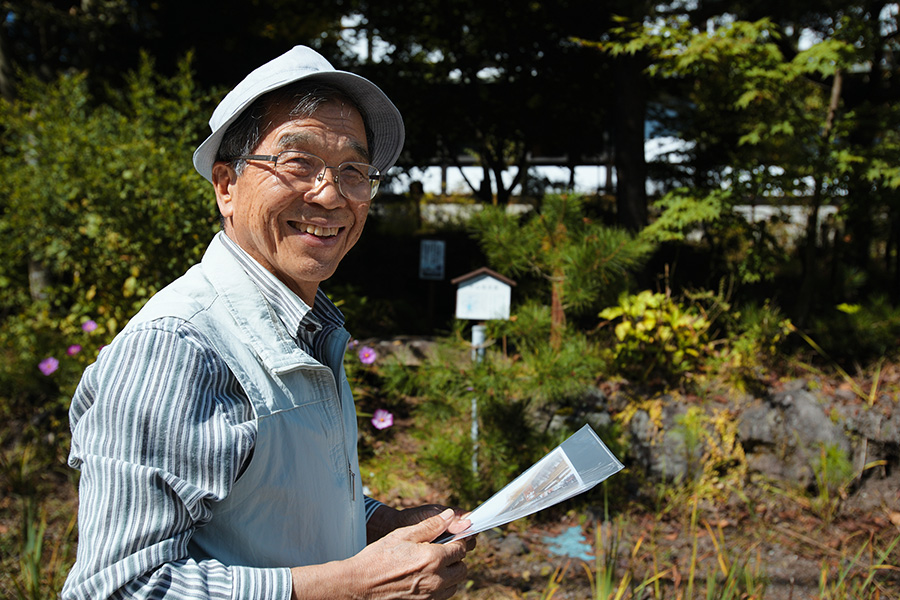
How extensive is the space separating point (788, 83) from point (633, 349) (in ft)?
7.04

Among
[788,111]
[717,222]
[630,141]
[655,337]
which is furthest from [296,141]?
[630,141]

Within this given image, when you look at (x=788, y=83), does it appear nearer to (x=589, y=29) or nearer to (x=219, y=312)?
(x=589, y=29)

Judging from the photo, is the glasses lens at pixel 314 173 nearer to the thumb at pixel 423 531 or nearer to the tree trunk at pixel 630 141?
the thumb at pixel 423 531

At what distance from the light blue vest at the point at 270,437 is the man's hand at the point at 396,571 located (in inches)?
3.9

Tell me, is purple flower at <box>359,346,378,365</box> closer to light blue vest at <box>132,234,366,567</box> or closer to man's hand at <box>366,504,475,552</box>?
man's hand at <box>366,504,475,552</box>

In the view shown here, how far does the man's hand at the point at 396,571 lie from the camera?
95 centimetres

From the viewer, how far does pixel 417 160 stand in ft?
22.5

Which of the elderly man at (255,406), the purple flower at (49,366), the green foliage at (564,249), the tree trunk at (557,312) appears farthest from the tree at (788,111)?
the purple flower at (49,366)

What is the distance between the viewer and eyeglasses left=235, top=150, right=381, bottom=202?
1126mm

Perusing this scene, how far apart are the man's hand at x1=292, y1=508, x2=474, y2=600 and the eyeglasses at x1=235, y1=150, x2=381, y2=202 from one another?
0.61m

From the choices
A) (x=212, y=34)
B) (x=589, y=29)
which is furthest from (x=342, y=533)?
(x=212, y=34)

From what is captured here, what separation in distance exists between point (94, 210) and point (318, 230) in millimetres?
3578

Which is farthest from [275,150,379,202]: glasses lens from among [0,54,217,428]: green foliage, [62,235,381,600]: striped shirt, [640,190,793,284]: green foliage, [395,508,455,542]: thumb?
[640,190,793,284]: green foliage

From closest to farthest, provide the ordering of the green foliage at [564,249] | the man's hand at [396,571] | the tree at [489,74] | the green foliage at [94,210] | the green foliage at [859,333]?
1. the man's hand at [396,571]
2. the green foliage at [564,249]
3. the green foliage at [94,210]
4. the green foliage at [859,333]
5. the tree at [489,74]
